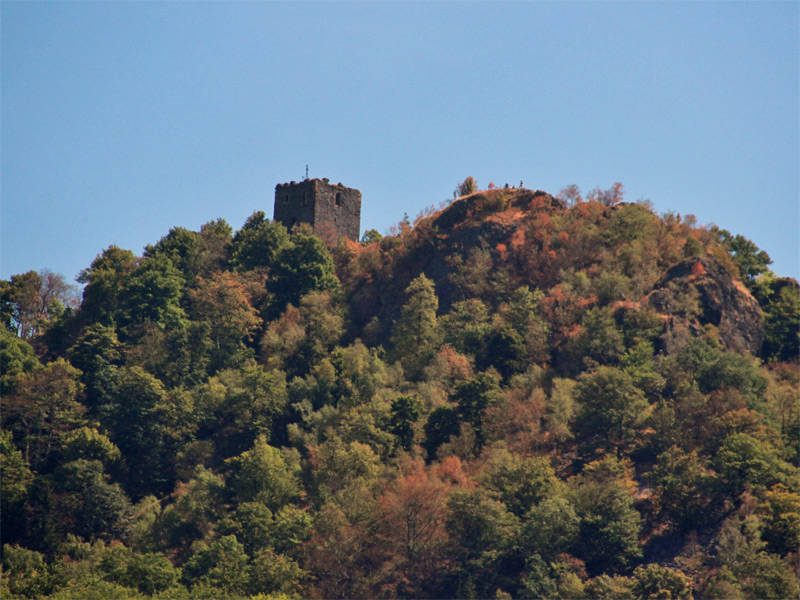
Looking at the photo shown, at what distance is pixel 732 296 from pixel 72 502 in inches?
1273

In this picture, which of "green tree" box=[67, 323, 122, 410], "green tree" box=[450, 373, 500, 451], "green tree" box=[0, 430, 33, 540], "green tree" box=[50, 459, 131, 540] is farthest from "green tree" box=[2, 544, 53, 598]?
"green tree" box=[450, 373, 500, 451]

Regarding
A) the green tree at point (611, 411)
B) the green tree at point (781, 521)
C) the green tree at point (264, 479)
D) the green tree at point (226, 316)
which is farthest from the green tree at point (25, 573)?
the green tree at point (781, 521)

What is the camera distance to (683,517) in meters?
48.2

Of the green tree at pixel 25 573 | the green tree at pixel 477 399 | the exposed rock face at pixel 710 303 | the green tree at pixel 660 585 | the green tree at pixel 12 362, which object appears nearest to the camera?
the green tree at pixel 660 585

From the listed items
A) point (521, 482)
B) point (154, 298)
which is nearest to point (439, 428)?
point (521, 482)

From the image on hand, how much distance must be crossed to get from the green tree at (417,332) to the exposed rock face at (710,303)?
34.2ft

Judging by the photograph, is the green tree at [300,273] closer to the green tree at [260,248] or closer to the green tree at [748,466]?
the green tree at [260,248]

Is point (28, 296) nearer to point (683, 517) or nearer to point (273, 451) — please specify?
point (273, 451)

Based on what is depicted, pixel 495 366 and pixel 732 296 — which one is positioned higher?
pixel 732 296

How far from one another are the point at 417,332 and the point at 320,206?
15753 mm

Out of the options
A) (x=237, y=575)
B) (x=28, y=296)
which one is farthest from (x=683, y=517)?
(x=28, y=296)

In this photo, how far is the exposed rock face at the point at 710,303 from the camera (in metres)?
60.3

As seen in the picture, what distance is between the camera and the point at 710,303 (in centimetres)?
6116

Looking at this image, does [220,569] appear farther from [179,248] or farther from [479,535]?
[179,248]
